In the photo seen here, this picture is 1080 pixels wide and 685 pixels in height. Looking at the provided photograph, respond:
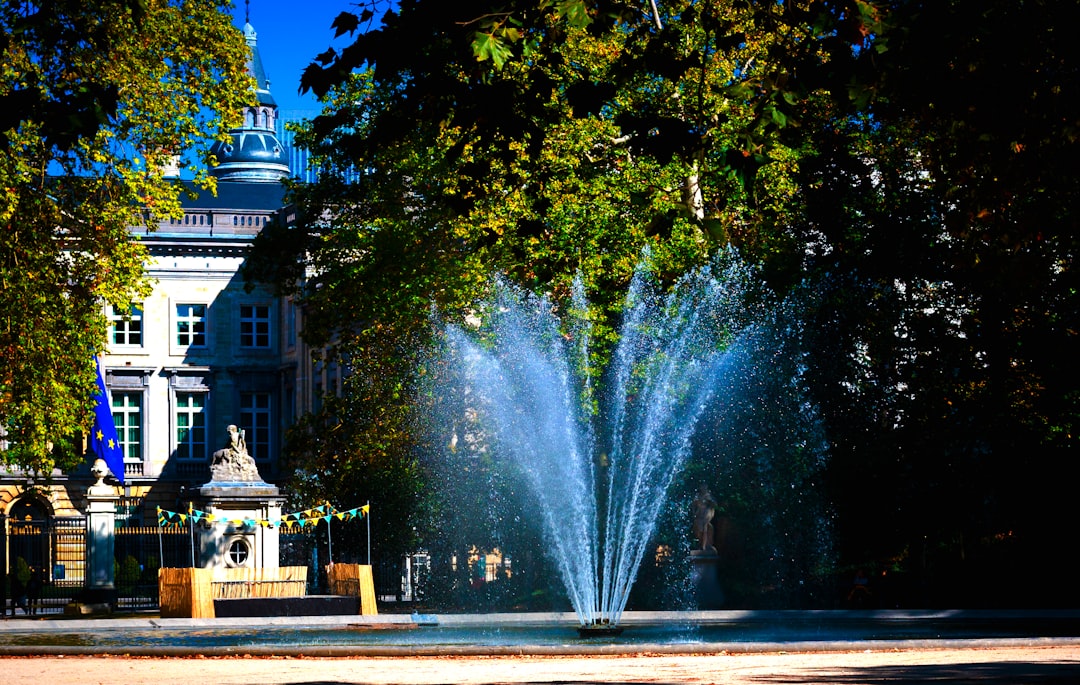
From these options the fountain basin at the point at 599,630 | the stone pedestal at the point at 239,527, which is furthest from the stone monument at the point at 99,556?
the fountain basin at the point at 599,630

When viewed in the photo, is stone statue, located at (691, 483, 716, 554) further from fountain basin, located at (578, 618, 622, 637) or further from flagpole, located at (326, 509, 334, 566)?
fountain basin, located at (578, 618, 622, 637)

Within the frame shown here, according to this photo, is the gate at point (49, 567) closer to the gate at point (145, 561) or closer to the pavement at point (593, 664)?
the gate at point (145, 561)

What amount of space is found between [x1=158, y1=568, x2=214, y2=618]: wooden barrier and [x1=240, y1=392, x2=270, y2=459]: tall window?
42.2 m

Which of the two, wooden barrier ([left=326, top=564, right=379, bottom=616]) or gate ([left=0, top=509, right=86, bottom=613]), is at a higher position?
gate ([left=0, top=509, right=86, bottom=613])

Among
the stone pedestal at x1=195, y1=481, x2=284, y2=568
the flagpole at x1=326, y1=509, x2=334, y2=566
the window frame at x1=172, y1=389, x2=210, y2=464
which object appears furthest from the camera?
the window frame at x1=172, y1=389, x2=210, y2=464

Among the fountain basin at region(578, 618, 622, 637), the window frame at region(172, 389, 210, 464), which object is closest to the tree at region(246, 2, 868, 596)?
the fountain basin at region(578, 618, 622, 637)

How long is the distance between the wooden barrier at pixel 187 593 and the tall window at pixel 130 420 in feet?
138

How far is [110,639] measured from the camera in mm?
23906

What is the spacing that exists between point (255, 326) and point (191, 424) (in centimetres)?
501

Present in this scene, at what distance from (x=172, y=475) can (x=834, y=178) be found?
4089cm

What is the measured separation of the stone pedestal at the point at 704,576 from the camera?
33.5m

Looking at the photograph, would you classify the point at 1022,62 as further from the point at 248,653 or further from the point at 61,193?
the point at 61,193

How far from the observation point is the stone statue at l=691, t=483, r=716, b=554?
110 feet

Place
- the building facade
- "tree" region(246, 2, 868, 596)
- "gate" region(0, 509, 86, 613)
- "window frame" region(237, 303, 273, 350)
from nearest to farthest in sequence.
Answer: "tree" region(246, 2, 868, 596) < "gate" region(0, 509, 86, 613) < the building facade < "window frame" region(237, 303, 273, 350)
